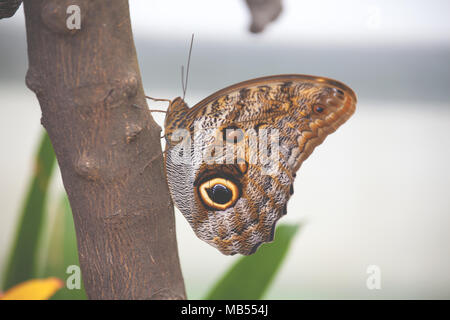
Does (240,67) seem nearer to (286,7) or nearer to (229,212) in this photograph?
(286,7)

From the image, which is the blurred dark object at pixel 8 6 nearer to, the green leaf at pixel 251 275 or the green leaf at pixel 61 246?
the green leaf at pixel 61 246

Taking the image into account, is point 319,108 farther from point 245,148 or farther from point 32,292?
point 32,292

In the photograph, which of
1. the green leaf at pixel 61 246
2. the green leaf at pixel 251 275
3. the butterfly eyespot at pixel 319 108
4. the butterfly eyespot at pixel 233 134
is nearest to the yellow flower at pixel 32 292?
the green leaf at pixel 61 246

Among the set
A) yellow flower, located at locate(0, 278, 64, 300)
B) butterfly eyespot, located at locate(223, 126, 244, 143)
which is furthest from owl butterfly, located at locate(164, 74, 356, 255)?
yellow flower, located at locate(0, 278, 64, 300)

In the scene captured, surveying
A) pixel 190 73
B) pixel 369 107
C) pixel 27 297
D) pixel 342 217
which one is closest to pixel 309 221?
pixel 342 217

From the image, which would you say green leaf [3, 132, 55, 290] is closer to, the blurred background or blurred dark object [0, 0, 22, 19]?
the blurred background

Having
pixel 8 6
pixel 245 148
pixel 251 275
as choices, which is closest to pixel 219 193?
pixel 245 148
